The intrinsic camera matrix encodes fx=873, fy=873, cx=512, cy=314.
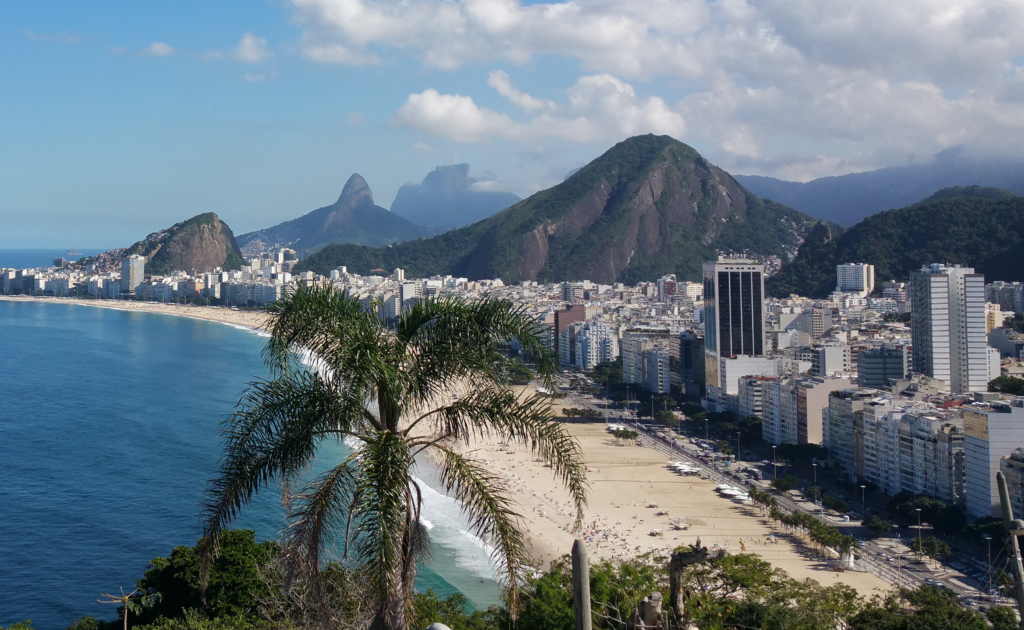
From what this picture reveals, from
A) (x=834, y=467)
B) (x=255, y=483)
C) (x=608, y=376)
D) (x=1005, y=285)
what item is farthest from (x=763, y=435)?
(x=1005, y=285)

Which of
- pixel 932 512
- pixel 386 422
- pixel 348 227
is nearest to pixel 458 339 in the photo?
pixel 386 422

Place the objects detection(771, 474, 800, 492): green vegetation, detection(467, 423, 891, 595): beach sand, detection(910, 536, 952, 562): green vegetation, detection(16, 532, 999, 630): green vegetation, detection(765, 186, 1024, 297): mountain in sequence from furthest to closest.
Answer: detection(765, 186, 1024, 297): mountain < detection(771, 474, 800, 492): green vegetation < detection(910, 536, 952, 562): green vegetation < detection(467, 423, 891, 595): beach sand < detection(16, 532, 999, 630): green vegetation

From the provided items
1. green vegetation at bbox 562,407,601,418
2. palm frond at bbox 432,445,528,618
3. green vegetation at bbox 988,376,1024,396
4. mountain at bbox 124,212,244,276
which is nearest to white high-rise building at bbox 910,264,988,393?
green vegetation at bbox 988,376,1024,396

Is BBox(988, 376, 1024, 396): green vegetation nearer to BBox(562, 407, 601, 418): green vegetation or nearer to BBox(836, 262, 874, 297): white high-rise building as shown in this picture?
BBox(562, 407, 601, 418): green vegetation

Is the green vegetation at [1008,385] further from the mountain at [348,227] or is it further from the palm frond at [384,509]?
the mountain at [348,227]

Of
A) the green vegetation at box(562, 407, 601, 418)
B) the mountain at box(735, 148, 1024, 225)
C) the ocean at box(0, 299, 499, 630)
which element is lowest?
the green vegetation at box(562, 407, 601, 418)

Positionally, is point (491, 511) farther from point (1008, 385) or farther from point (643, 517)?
point (1008, 385)
